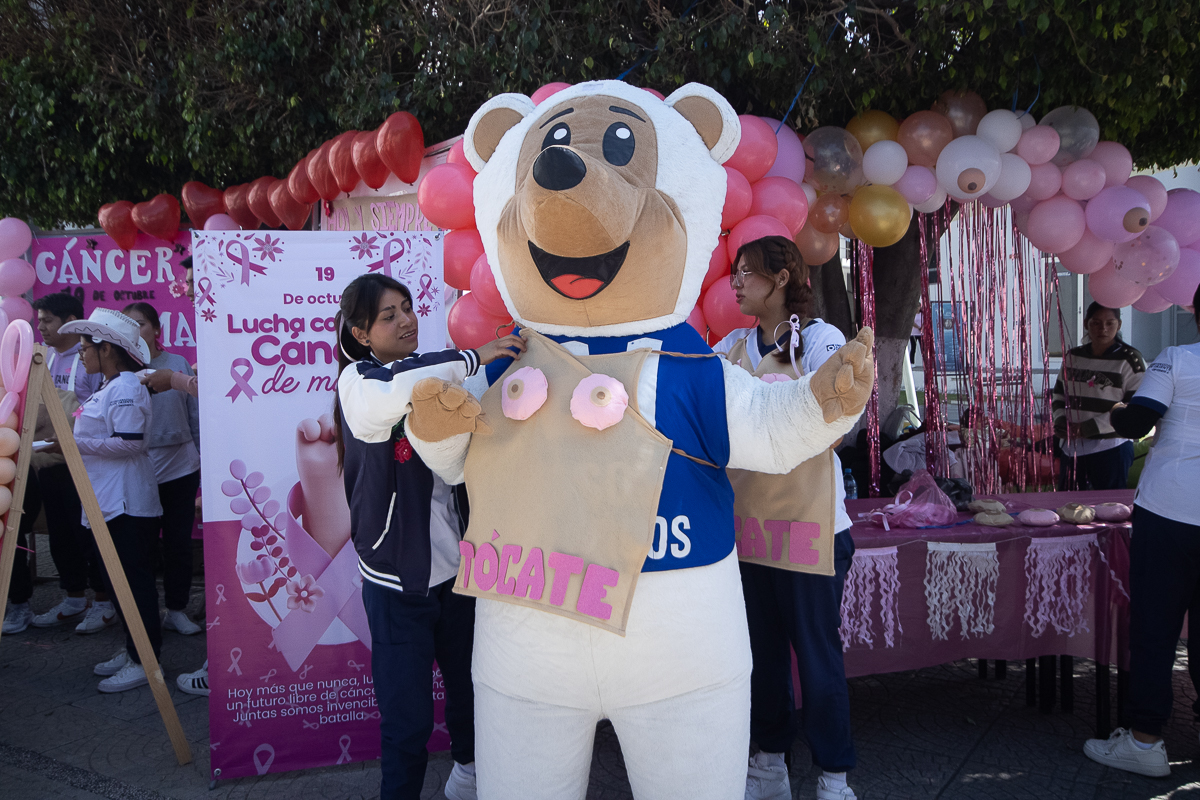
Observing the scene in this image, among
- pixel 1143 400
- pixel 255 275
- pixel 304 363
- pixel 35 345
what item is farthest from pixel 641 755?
pixel 35 345

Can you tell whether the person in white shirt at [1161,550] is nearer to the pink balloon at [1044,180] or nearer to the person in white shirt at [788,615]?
the person in white shirt at [788,615]

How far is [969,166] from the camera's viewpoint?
3863 millimetres

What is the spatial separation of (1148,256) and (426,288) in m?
3.72

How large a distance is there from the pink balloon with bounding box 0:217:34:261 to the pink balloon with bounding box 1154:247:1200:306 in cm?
755

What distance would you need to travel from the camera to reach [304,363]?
2.88 meters

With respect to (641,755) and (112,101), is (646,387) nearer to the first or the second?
(641,755)

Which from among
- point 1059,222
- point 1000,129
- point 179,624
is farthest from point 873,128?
point 179,624

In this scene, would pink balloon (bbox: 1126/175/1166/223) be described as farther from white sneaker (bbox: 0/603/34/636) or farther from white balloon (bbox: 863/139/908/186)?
white sneaker (bbox: 0/603/34/636)

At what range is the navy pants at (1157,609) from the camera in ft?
9.00

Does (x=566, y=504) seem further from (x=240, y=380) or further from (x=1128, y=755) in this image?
(x=1128, y=755)

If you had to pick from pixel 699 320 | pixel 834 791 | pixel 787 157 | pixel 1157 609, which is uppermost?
pixel 787 157

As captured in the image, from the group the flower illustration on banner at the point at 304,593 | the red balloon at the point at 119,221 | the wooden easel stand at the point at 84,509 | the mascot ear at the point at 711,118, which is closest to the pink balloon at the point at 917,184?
the mascot ear at the point at 711,118

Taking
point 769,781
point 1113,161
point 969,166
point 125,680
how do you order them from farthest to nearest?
1. point 1113,161
2. point 969,166
3. point 125,680
4. point 769,781

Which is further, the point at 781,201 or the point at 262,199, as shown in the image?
the point at 262,199
